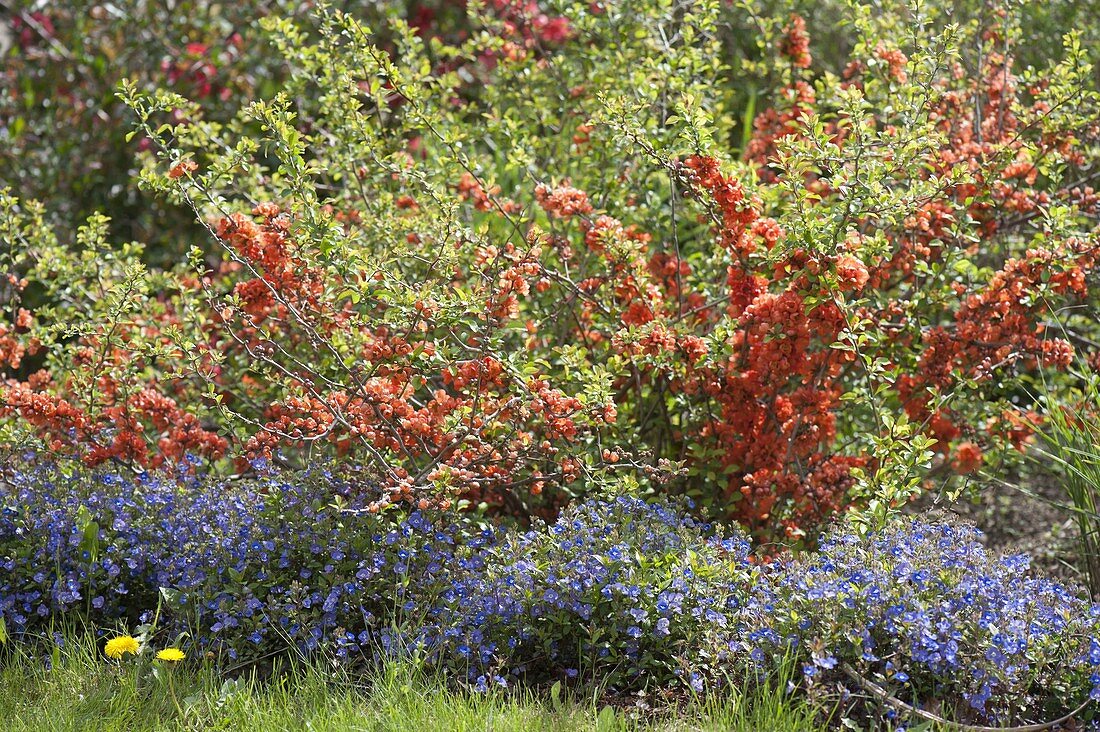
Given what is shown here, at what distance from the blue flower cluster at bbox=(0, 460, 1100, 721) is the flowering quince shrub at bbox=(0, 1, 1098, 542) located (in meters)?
0.16

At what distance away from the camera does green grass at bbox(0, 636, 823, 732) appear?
262 cm

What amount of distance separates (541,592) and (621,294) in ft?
3.25

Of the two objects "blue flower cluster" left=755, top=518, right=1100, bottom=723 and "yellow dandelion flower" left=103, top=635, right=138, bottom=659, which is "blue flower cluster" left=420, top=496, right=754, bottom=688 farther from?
"yellow dandelion flower" left=103, top=635, right=138, bottom=659

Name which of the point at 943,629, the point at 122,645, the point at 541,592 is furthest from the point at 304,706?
the point at 943,629

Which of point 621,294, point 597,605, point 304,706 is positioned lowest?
point 304,706

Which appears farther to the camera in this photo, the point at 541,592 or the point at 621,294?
the point at 621,294

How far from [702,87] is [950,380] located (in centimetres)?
112

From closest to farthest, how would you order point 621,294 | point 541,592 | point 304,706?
1. point 304,706
2. point 541,592
3. point 621,294

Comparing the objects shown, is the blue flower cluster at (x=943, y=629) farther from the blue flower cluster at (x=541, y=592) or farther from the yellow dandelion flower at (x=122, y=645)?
the yellow dandelion flower at (x=122, y=645)

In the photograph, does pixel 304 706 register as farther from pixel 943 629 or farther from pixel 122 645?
pixel 943 629

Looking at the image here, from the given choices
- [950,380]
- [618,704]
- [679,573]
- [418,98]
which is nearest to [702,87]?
[418,98]

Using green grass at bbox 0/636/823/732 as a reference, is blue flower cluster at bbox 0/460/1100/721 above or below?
above

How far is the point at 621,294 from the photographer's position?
3545mm

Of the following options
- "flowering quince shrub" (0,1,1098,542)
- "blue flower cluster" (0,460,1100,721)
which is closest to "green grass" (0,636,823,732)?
"blue flower cluster" (0,460,1100,721)
